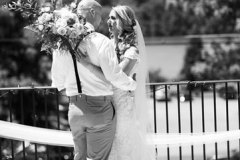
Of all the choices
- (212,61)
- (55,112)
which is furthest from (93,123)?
(212,61)

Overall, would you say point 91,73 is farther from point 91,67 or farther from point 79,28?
point 79,28

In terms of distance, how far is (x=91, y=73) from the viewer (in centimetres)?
512

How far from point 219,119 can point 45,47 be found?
20284 mm

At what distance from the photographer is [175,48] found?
116ft

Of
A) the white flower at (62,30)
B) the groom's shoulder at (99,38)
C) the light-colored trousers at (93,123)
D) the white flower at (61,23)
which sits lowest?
the light-colored trousers at (93,123)

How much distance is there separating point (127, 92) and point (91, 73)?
699mm

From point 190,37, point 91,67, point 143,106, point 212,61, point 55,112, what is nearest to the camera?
point 91,67

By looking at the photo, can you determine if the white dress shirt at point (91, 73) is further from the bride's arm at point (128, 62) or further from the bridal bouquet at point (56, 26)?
the bride's arm at point (128, 62)

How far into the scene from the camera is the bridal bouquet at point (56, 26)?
5.04m

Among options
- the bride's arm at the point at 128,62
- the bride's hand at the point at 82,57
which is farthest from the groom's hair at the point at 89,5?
the bride's arm at the point at 128,62

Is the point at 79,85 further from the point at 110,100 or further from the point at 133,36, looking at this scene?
the point at 133,36

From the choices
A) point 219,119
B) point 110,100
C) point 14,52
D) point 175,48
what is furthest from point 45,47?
point 175,48

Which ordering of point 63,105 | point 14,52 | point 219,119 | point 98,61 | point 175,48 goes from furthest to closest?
point 175,48 → point 219,119 → point 14,52 → point 63,105 → point 98,61

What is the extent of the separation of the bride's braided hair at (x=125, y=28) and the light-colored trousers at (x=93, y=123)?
2.21 feet
